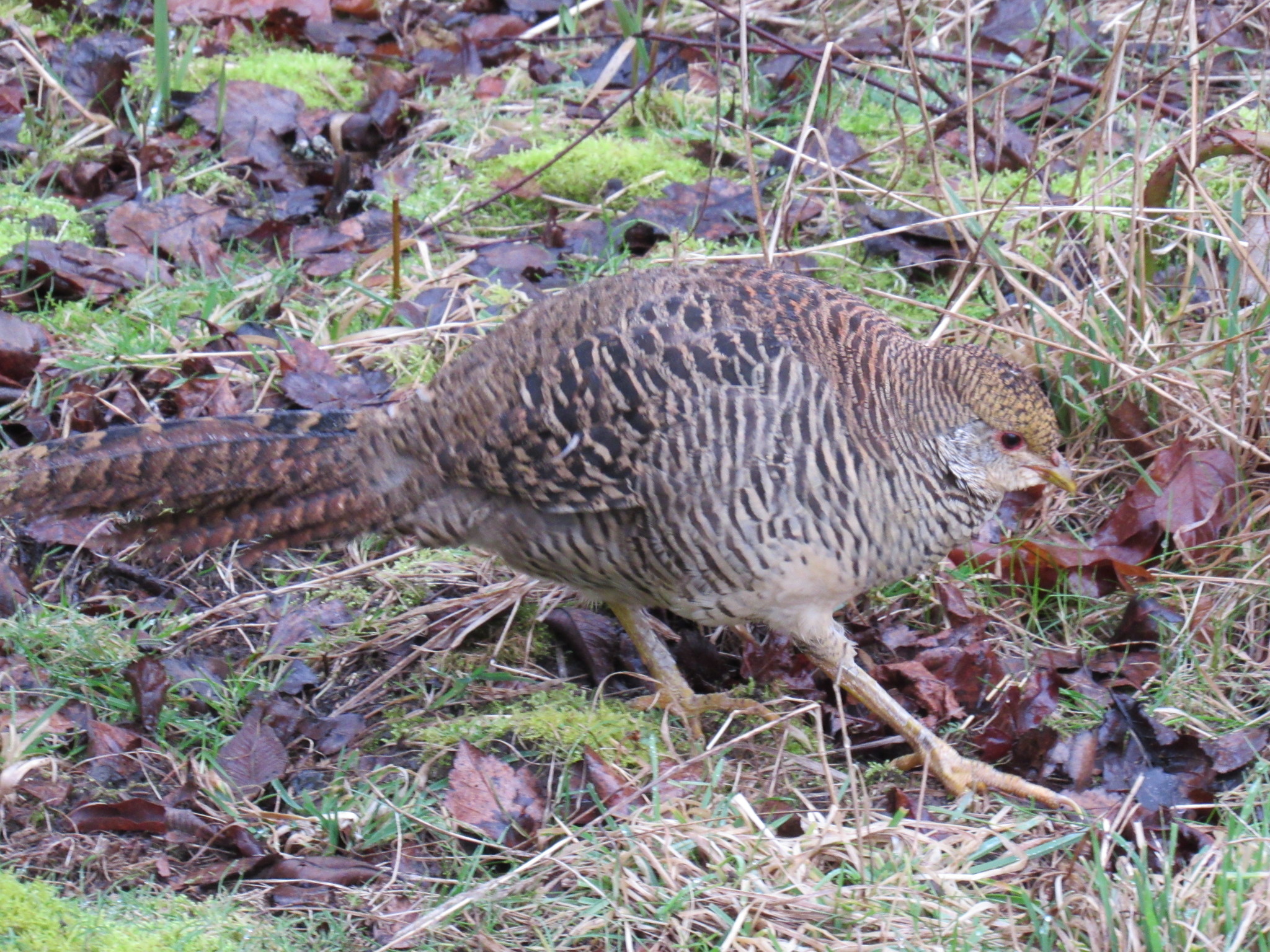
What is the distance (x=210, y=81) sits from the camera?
612cm

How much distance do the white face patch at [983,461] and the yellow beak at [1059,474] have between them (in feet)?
0.07

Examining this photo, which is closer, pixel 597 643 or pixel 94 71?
pixel 597 643

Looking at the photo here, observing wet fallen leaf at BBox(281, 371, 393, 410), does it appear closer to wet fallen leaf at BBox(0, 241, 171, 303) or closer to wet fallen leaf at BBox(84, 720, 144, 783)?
wet fallen leaf at BBox(0, 241, 171, 303)

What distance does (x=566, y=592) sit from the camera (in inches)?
161

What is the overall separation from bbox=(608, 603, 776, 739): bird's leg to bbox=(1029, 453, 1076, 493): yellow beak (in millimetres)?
987

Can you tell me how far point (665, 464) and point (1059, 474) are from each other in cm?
114

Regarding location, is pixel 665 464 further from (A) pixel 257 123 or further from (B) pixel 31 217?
(A) pixel 257 123

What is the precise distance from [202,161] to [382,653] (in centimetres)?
287

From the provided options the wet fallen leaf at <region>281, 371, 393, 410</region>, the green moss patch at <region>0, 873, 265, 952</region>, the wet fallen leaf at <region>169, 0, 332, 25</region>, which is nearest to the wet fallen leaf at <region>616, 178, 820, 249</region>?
the wet fallen leaf at <region>281, 371, 393, 410</region>

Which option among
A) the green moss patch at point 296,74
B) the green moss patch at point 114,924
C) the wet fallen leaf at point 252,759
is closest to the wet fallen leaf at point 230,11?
the green moss patch at point 296,74

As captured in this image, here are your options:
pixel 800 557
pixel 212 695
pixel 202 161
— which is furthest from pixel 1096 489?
pixel 202 161

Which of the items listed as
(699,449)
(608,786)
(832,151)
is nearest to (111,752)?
(608,786)

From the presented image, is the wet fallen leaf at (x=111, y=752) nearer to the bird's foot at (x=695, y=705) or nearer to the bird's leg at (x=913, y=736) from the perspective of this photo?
the bird's foot at (x=695, y=705)

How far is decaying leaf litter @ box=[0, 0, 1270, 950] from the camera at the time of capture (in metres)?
2.83
